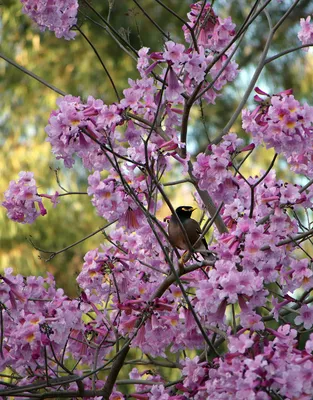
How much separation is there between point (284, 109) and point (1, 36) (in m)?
5.87

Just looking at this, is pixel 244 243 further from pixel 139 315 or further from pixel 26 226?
pixel 26 226

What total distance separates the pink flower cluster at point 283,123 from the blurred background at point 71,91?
419 cm

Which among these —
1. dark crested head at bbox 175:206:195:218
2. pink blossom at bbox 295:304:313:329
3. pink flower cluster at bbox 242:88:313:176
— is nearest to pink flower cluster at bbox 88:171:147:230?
pink flower cluster at bbox 242:88:313:176

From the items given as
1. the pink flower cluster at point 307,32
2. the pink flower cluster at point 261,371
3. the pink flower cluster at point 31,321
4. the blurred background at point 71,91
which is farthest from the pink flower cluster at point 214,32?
the blurred background at point 71,91

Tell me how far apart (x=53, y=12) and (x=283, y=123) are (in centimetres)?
101

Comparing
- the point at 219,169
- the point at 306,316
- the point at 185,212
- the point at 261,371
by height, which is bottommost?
A: the point at 261,371

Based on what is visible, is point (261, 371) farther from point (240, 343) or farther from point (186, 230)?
point (186, 230)

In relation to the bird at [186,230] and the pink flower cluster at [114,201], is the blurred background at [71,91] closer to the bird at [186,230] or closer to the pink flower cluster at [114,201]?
the bird at [186,230]

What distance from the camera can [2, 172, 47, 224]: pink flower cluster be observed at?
10.1 feet

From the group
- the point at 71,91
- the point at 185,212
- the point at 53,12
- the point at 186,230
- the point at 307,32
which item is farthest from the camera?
the point at 71,91

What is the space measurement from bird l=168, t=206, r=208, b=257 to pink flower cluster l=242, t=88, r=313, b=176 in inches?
27.8

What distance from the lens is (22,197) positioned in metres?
3.08

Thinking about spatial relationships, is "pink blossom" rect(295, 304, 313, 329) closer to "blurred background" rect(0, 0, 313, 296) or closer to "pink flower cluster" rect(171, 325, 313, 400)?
"pink flower cluster" rect(171, 325, 313, 400)

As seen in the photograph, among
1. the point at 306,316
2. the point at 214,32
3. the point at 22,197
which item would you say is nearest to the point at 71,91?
the point at 214,32
